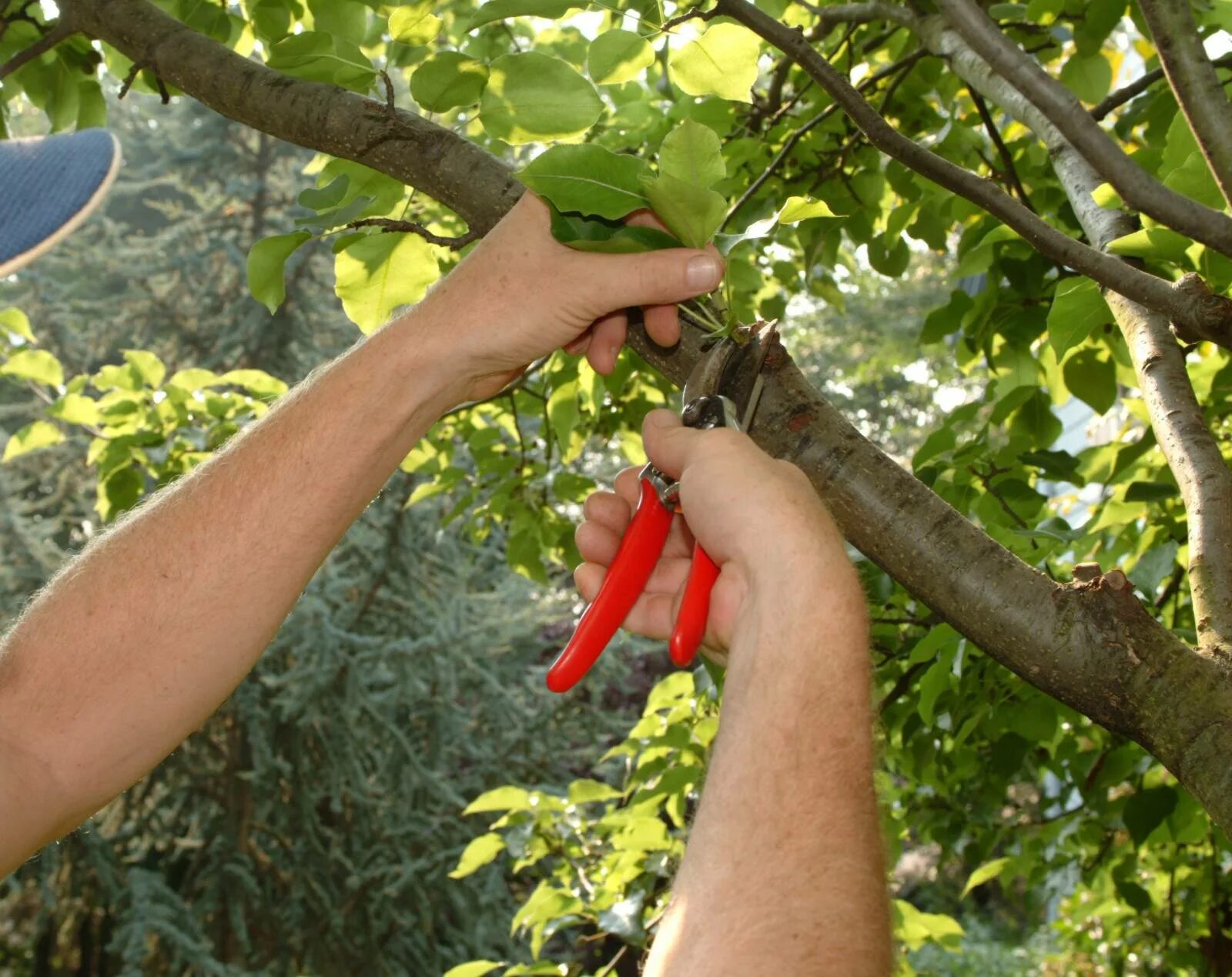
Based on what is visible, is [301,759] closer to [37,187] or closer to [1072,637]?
[37,187]

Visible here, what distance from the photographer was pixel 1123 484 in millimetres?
2740

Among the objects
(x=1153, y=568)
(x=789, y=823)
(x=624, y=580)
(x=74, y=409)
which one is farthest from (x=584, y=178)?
(x=74, y=409)

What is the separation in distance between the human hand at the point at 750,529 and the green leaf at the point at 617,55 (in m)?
0.54

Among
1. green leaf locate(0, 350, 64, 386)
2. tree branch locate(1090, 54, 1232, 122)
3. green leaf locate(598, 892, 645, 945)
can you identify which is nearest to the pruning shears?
tree branch locate(1090, 54, 1232, 122)

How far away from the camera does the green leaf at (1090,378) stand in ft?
7.73

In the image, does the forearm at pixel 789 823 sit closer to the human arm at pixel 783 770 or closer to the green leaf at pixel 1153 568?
the human arm at pixel 783 770

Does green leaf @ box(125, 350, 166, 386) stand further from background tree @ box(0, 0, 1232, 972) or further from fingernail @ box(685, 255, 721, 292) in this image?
fingernail @ box(685, 255, 721, 292)

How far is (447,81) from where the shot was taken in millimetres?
1564

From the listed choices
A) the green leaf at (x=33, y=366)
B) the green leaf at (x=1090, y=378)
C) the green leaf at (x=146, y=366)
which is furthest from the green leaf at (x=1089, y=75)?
the green leaf at (x=33, y=366)

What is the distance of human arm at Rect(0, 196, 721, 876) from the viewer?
135 centimetres

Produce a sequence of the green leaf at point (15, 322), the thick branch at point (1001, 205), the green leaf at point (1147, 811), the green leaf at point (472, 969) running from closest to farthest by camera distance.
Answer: the thick branch at point (1001, 205), the green leaf at point (1147, 811), the green leaf at point (15, 322), the green leaf at point (472, 969)

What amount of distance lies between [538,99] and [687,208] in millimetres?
412

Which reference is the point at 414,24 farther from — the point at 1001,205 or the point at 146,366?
the point at 146,366

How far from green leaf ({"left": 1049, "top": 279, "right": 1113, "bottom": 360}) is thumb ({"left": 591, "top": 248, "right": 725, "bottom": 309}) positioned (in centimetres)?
55
